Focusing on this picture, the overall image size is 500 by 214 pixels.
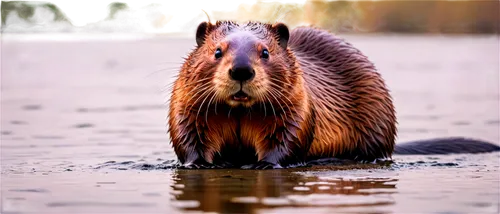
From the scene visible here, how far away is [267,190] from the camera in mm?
6262

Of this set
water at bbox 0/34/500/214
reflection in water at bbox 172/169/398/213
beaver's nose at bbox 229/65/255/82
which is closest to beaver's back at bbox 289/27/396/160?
water at bbox 0/34/500/214

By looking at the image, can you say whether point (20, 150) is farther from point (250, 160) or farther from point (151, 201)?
point (151, 201)

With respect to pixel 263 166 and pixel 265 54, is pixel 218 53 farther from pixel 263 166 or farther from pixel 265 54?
pixel 263 166

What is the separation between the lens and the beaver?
703 cm

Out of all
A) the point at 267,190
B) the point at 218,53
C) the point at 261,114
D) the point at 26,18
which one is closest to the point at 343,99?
the point at 261,114

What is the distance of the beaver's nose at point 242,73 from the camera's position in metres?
6.76

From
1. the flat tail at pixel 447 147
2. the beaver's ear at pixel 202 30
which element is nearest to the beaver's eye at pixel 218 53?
the beaver's ear at pixel 202 30

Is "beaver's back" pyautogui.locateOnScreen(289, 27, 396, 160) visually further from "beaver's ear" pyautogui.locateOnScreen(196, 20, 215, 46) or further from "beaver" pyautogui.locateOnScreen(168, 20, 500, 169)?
"beaver's ear" pyautogui.locateOnScreen(196, 20, 215, 46)

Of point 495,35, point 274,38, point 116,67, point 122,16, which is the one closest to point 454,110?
point 122,16

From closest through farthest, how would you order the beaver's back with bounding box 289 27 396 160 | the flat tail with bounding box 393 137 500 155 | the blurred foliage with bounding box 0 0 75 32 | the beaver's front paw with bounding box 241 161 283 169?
1. the beaver's front paw with bounding box 241 161 283 169
2. the beaver's back with bounding box 289 27 396 160
3. the flat tail with bounding box 393 137 500 155
4. the blurred foliage with bounding box 0 0 75 32

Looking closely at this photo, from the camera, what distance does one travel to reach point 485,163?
7.79 m

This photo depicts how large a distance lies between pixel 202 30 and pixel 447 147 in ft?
7.23

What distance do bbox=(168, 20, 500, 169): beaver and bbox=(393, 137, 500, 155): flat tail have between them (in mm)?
496

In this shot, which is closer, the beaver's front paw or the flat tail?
the beaver's front paw
